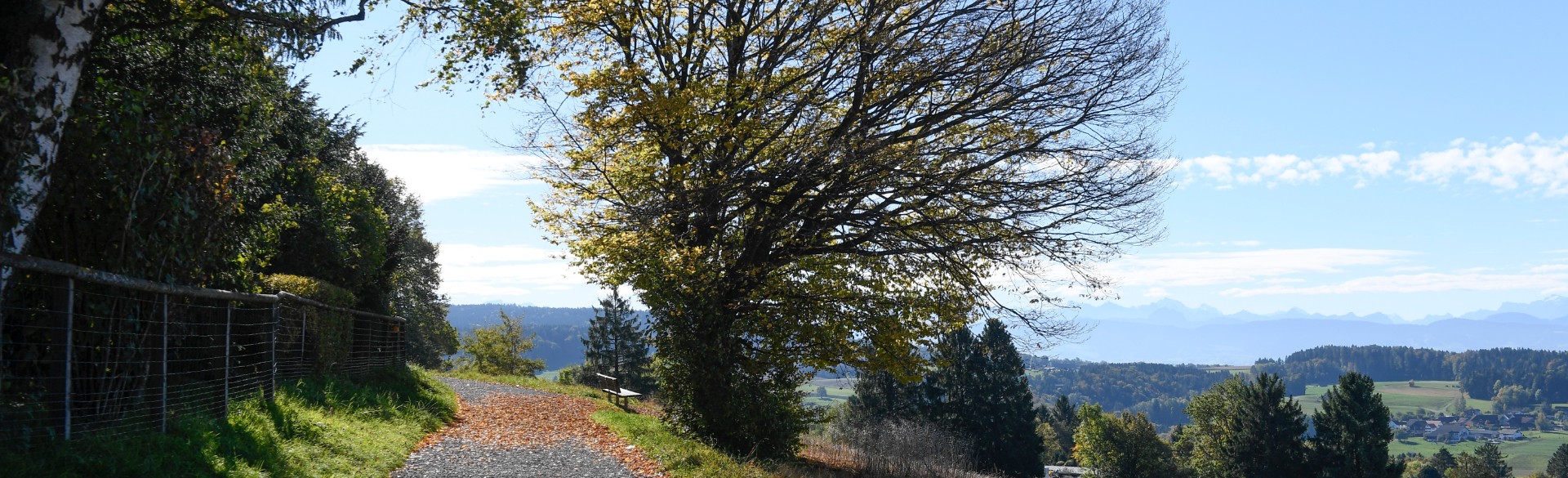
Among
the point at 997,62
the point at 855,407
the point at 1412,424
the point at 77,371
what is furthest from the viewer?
the point at 1412,424

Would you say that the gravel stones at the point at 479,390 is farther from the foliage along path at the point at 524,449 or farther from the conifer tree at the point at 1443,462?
the conifer tree at the point at 1443,462

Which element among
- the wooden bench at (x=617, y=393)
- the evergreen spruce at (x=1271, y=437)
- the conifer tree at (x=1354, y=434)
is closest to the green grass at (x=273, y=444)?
the wooden bench at (x=617, y=393)

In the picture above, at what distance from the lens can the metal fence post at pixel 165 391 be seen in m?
7.14

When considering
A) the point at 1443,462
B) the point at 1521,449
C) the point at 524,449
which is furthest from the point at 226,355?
the point at 1521,449

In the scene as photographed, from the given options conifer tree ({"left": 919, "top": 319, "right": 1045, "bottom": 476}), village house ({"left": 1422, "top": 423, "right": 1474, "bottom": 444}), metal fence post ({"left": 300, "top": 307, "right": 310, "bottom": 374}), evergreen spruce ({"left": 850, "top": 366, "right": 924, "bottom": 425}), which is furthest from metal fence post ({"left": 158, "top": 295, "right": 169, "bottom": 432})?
village house ({"left": 1422, "top": 423, "right": 1474, "bottom": 444})

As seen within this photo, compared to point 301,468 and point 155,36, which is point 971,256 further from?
point 155,36

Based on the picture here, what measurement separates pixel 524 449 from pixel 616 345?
56.9m

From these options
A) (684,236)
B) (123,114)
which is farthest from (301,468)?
(684,236)

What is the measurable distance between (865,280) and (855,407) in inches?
1758

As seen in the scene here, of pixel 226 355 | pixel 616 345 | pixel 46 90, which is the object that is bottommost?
pixel 616 345

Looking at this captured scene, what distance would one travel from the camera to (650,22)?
600 inches

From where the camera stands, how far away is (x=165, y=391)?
7.25 metres

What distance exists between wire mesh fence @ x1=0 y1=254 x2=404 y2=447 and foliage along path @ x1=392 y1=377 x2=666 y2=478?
7.16 ft

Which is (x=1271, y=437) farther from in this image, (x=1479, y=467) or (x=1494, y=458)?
(x=1494, y=458)
